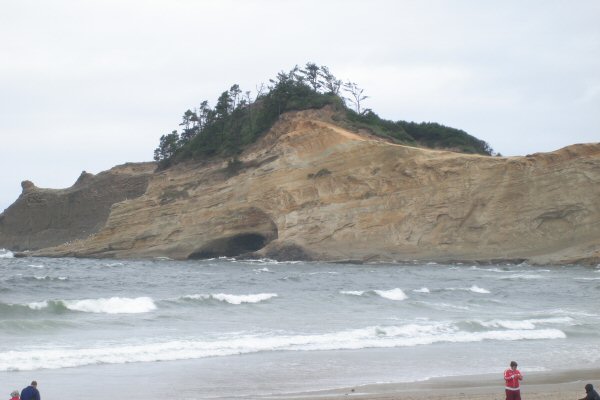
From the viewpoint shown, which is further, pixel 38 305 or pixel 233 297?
pixel 233 297

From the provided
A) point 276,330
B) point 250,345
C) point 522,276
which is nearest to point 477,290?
point 522,276

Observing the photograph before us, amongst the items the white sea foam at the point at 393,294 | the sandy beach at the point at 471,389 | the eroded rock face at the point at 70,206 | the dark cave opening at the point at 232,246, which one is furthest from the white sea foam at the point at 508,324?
the eroded rock face at the point at 70,206

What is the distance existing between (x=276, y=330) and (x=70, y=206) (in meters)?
63.1

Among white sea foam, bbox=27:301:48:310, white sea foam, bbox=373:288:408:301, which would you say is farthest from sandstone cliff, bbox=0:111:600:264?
white sea foam, bbox=27:301:48:310

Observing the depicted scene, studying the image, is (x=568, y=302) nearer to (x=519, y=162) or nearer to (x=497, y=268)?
(x=497, y=268)

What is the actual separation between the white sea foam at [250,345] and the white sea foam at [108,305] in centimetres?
624

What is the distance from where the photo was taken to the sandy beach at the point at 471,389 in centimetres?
1389

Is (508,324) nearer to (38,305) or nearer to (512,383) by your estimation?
(512,383)

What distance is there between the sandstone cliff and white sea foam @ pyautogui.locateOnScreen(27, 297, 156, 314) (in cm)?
2418

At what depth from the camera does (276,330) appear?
22.0 meters

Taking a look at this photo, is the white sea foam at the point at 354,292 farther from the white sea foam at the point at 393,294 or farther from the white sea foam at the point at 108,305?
the white sea foam at the point at 108,305

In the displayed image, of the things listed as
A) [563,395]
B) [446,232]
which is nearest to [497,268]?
[446,232]

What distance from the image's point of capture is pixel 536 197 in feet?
156

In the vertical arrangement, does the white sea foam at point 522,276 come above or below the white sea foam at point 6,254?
below
